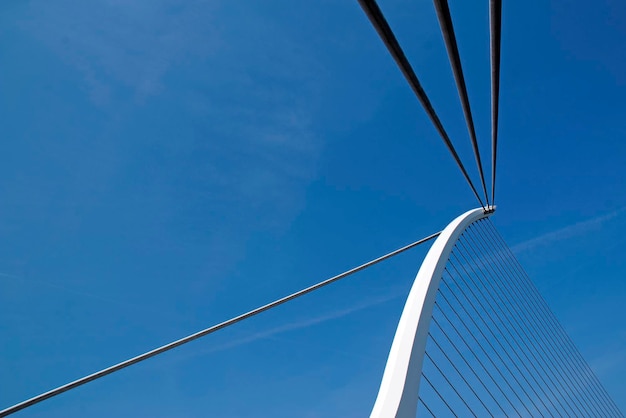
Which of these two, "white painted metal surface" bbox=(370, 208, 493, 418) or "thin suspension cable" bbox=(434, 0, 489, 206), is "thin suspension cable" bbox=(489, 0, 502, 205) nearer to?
"thin suspension cable" bbox=(434, 0, 489, 206)

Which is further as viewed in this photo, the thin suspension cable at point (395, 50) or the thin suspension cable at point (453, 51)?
the thin suspension cable at point (453, 51)

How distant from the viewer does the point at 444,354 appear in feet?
17.5

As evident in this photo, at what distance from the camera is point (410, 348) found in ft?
14.4

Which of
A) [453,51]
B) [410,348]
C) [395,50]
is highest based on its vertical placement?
[453,51]

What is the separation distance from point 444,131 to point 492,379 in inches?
219

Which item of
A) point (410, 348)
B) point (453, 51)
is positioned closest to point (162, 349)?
point (410, 348)

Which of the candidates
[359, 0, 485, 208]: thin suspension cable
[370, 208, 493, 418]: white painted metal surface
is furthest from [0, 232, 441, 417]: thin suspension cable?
[359, 0, 485, 208]: thin suspension cable

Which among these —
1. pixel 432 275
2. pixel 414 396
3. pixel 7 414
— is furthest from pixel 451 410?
pixel 7 414

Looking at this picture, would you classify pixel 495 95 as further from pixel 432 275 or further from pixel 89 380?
pixel 89 380

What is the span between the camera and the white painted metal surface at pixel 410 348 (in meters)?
3.34

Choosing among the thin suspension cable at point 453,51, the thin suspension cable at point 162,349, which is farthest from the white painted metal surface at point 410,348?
the thin suspension cable at point 453,51

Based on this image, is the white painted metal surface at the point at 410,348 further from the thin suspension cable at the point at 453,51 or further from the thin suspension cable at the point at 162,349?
the thin suspension cable at the point at 453,51

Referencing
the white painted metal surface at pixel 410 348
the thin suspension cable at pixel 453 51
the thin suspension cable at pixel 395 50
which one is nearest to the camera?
the thin suspension cable at pixel 395 50

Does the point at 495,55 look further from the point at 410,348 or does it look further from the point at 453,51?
the point at 410,348
